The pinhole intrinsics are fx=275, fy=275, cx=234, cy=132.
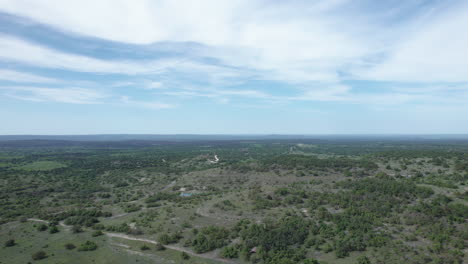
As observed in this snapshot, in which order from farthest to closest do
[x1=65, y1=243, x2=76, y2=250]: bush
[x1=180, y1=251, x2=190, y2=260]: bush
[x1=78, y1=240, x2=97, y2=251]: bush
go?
[x1=65, y1=243, x2=76, y2=250]: bush < [x1=78, y1=240, x2=97, y2=251]: bush < [x1=180, y1=251, x2=190, y2=260]: bush

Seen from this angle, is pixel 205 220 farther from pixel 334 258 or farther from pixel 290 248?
pixel 334 258

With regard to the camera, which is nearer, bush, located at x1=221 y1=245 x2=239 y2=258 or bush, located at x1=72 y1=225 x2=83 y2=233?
bush, located at x1=221 y1=245 x2=239 y2=258

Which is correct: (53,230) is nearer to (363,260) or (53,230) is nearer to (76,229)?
(76,229)

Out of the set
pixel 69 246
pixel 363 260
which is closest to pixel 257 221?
pixel 363 260

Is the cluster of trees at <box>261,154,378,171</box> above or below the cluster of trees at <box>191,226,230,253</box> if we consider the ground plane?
above

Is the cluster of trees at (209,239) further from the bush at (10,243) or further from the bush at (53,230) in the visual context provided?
the bush at (10,243)

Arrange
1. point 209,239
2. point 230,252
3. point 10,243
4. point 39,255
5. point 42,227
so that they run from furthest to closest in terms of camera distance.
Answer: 1. point 42,227
2. point 209,239
3. point 10,243
4. point 230,252
5. point 39,255

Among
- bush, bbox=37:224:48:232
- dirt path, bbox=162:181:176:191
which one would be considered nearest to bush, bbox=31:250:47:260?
bush, bbox=37:224:48:232

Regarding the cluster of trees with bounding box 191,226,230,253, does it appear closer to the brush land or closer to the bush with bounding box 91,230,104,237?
the brush land

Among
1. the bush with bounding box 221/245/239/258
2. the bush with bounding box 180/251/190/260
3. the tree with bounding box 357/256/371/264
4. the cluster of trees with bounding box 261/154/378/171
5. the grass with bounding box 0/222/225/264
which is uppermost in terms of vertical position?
the cluster of trees with bounding box 261/154/378/171

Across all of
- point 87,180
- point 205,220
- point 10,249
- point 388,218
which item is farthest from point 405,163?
point 87,180

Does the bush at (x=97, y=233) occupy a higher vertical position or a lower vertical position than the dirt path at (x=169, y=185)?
higher

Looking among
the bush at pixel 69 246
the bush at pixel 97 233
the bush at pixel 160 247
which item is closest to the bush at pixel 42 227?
the bush at pixel 97 233
